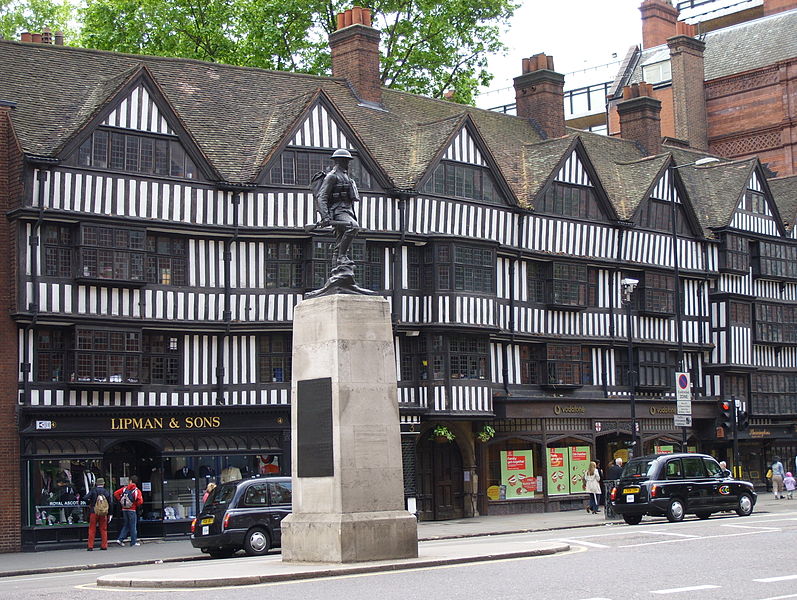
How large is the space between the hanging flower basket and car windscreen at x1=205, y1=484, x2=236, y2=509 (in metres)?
11.5

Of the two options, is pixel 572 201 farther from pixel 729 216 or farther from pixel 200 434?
pixel 200 434

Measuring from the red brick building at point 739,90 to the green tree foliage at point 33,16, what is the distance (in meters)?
28.1

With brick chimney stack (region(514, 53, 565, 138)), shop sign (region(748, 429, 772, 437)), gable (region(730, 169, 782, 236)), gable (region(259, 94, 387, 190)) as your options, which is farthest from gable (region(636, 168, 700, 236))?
gable (region(259, 94, 387, 190))

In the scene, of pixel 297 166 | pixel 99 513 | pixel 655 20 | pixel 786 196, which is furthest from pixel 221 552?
pixel 655 20

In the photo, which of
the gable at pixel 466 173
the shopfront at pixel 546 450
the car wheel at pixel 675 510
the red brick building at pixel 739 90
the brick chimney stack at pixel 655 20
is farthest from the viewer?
the brick chimney stack at pixel 655 20

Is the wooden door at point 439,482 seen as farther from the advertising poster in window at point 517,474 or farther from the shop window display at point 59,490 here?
the shop window display at point 59,490

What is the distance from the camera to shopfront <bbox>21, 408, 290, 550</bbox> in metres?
31.1

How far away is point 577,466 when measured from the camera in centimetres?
4253

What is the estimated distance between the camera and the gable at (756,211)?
49.7 meters

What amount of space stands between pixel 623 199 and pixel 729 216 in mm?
5535

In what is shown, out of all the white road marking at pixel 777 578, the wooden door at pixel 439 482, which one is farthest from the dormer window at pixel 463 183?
the white road marking at pixel 777 578

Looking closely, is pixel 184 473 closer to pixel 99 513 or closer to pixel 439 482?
pixel 99 513

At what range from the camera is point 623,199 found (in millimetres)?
45844

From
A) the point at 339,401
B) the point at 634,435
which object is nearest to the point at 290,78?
the point at 634,435
